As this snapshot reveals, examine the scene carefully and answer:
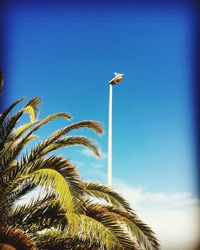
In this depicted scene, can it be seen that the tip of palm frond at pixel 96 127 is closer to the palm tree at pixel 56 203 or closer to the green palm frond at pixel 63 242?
the palm tree at pixel 56 203

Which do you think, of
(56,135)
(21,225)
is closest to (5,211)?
(21,225)

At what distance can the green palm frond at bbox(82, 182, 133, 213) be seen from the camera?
911cm

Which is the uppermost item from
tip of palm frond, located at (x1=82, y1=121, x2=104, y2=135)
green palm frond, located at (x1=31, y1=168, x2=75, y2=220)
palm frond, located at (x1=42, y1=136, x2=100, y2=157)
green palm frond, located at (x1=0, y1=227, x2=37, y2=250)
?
tip of palm frond, located at (x1=82, y1=121, x2=104, y2=135)

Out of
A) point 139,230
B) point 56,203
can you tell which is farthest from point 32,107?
point 139,230

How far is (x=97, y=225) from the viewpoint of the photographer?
777cm

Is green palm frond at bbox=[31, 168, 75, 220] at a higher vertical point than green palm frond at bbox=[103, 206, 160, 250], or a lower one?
higher

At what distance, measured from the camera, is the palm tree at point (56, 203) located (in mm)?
7500

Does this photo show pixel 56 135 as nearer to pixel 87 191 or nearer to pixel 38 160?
pixel 38 160

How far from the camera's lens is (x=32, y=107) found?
9.61m

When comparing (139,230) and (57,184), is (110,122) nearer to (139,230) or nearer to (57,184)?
(139,230)

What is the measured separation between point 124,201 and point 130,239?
4.83ft

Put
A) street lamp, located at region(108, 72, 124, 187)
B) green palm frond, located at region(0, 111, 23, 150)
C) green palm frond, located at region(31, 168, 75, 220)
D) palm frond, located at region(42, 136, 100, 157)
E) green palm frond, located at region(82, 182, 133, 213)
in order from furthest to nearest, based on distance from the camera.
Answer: street lamp, located at region(108, 72, 124, 187)
green palm frond, located at region(82, 182, 133, 213)
green palm frond, located at region(0, 111, 23, 150)
palm frond, located at region(42, 136, 100, 157)
green palm frond, located at region(31, 168, 75, 220)

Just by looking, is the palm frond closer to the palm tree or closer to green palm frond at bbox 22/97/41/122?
the palm tree

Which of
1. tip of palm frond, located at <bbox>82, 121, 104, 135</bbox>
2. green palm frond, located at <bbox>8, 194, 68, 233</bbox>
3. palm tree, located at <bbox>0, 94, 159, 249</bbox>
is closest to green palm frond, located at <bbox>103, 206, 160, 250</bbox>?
palm tree, located at <bbox>0, 94, 159, 249</bbox>
